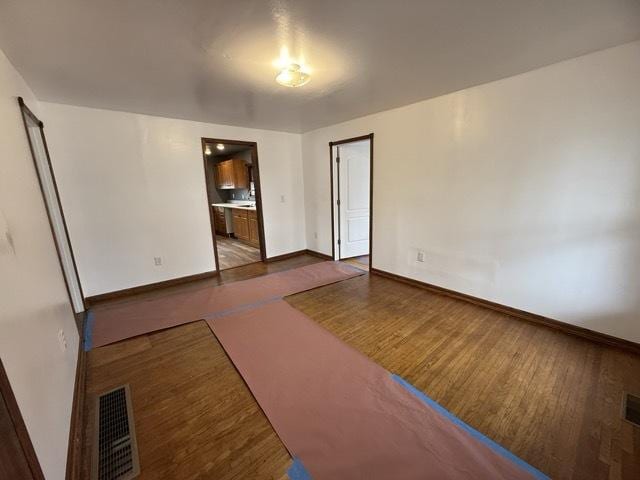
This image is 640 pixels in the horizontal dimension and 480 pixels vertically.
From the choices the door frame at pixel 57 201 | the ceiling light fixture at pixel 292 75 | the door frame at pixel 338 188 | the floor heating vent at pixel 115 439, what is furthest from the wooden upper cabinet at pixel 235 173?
the floor heating vent at pixel 115 439

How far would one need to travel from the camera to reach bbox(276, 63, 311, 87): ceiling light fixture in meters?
2.04

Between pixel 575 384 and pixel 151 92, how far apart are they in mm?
4290

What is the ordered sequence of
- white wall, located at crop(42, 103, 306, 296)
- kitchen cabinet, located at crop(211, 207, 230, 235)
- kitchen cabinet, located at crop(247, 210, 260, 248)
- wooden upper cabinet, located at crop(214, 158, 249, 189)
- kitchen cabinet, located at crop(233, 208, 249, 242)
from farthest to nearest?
kitchen cabinet, located at crop(211, 207, 230, 235) → wooden upper cabinet, located at crop(214, 158, 249, 189) → kitchen cabinet, located at crop(233, 208, 249, 242) → kitchen cabinet, located at crop(247, 210, 260, 248) → white wall, located at crop(42, 103, 306, 296)

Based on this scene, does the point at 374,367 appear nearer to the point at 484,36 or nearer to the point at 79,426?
the point at 79,426

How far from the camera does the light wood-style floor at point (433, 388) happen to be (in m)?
1.29

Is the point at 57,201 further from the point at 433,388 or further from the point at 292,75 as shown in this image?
the point at 433,388

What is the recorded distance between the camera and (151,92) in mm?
2514

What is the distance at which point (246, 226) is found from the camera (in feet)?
19.2

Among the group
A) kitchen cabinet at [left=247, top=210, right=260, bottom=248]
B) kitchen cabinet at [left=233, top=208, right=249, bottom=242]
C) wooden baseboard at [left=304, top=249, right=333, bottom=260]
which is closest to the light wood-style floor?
wooden baseboard at [left=304, top=249, right=333, bottom=260]

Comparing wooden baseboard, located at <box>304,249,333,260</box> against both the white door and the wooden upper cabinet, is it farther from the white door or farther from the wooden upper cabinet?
the wooden upper cabinet

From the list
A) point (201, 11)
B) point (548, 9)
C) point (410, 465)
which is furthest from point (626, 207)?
point (201, 11)

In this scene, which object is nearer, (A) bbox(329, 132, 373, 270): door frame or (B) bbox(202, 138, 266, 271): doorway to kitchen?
(A) bbox(329, 132, 373, 270): door frame

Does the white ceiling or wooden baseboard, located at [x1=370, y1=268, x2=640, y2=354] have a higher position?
the white ceiling

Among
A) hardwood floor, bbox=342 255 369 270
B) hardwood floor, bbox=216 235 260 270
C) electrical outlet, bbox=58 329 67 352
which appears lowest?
hardwood floor, bbox=342 255 369 270
